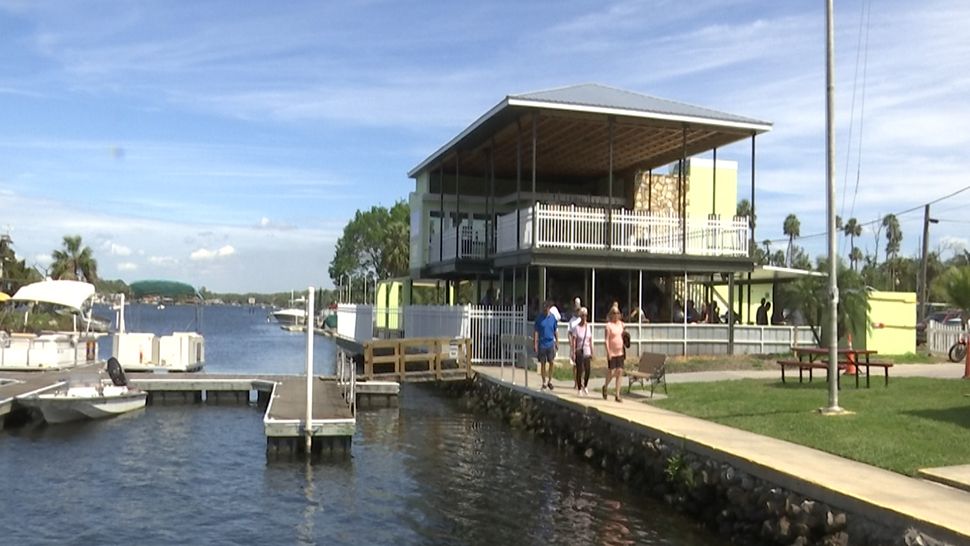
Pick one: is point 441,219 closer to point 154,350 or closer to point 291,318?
point 154,350

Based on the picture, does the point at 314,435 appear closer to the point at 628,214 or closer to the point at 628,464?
the point at 628,464

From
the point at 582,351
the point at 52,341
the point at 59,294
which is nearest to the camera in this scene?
the point at 582,351

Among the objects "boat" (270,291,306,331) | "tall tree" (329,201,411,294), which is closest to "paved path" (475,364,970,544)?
"tall tree" (329,201,411,294)

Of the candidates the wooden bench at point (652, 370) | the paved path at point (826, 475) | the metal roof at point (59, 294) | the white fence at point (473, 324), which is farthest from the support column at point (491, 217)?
the paved path at point (826, 475)

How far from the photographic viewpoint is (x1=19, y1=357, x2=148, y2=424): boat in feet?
65.0

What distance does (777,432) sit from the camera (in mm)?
13188

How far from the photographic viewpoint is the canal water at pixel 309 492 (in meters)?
11.6

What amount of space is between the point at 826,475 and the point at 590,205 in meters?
21.9

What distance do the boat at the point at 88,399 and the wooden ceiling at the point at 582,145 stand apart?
12744 millimetres

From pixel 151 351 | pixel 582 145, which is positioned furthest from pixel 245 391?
pixel 582 145

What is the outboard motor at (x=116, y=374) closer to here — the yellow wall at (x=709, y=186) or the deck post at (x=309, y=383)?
the deck post at (x=309, y=383)

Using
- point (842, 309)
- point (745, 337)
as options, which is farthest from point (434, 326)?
point (842, 309)

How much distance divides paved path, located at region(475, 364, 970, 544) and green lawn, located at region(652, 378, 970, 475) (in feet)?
1.23

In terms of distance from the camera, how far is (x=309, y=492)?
14000 mm
